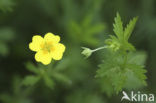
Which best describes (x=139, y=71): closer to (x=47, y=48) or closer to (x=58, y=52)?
(x=58, y=52)

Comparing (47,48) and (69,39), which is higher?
(69,39)

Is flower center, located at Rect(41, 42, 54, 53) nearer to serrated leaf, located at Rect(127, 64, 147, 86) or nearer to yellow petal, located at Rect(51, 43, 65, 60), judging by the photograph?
yellow petal, located at Rect(51, 43, 65, 60)

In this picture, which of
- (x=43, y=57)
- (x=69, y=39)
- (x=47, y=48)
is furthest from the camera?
(x=69, y=39)

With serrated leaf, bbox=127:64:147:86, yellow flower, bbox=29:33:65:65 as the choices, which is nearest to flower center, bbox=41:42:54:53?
yellow flower, bbox=29:33:65:65

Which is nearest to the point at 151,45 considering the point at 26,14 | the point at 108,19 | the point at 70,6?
the point at 108,19

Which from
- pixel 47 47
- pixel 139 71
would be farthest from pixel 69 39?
pixel 139 71

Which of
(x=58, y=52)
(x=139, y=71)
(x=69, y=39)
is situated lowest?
(x=139, y=71)

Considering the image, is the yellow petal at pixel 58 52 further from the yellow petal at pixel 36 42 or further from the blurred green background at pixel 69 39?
the blurred green background at pixel 69 39

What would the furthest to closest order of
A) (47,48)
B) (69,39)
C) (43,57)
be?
(69,39) < (47,48) < (43,57)
